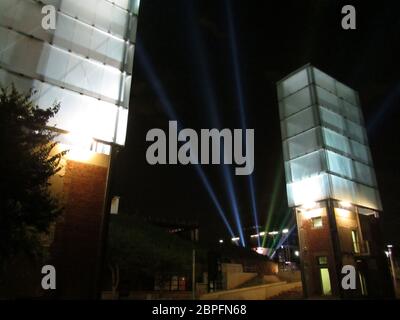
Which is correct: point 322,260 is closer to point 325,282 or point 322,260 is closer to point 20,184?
point 325,282

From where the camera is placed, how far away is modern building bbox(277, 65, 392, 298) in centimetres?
3072

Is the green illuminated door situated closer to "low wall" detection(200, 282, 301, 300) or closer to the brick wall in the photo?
"low wall" detection(200, 282, 301, 300)

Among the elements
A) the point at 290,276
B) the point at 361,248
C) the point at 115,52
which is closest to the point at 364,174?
the point at 361,248

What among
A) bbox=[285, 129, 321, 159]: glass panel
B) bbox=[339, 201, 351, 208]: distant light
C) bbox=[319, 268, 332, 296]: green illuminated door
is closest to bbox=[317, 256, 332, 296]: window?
bbox=[319, 268, 332, 296]: green illuminated door

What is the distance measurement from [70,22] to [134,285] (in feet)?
81.5

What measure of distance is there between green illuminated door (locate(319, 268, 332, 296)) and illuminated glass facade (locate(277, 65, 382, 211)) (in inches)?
242

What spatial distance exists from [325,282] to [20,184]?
2694 cm

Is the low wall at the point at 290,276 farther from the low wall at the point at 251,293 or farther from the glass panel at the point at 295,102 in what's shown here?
the glass panel at the point at 295,102

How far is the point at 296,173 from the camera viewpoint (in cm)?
3406

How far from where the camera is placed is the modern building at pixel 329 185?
30.7 meters

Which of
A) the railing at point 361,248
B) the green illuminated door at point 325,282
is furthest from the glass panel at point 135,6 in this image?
the railing at point 361,248

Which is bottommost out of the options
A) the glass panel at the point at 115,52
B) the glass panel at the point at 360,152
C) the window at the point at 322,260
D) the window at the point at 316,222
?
the window at the point at 322,260

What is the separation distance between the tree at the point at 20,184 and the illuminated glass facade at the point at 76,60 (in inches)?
189
